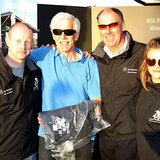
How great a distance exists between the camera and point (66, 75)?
2256 mm

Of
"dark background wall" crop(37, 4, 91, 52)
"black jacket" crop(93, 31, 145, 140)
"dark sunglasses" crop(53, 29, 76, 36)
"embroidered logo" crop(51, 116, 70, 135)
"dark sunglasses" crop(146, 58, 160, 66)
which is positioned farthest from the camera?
"dark background wall" crop(37, 4, 91, 52)

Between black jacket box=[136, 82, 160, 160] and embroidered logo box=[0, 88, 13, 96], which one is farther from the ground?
embroidered logo box=[0, 88, 13, 96]

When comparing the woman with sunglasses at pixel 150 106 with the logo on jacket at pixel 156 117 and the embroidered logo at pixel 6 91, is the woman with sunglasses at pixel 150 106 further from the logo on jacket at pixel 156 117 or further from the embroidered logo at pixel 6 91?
the embroidered logo at pixel 6 91

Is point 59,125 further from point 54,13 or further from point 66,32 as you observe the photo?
point 54,13

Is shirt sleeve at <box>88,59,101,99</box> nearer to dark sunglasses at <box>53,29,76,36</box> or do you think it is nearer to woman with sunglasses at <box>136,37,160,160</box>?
dark sunglasses at <box>53,29,76,36</box>

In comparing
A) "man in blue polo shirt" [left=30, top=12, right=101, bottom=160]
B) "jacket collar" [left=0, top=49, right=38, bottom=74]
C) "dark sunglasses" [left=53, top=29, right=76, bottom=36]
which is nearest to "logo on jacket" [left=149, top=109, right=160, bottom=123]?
"man in blue polo shirt" [left=30, top=12, right=101, bottom=160]

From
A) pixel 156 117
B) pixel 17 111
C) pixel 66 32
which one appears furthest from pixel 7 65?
pixel 156 117

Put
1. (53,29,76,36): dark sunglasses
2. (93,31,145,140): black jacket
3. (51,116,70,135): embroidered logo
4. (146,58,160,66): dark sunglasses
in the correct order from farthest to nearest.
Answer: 1. (93,31,145,140): black jacket
2. (53,29,76,36): dark sunglasses
3. (146,58,160,66): dark sunglasses
4. (51,116,70,135): embroidered logo

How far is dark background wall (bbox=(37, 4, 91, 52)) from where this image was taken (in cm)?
500

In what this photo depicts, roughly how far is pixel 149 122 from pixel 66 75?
44.5 inches

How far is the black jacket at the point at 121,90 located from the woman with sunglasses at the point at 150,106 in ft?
0.49

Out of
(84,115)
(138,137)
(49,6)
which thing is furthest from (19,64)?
(49,6)

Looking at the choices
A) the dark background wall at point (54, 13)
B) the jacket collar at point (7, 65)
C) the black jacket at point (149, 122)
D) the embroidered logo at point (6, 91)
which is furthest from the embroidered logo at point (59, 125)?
the dark background wall at point (54, 13)

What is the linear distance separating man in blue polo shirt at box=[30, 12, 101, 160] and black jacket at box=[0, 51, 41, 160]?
0.45 feet
